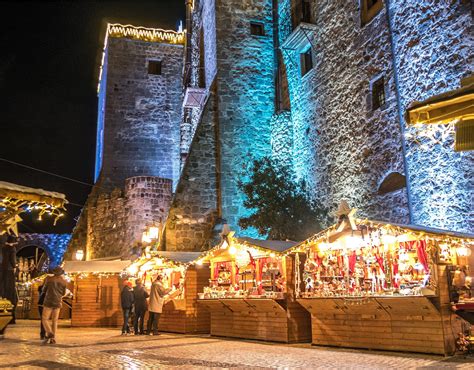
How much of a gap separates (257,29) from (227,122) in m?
4.12

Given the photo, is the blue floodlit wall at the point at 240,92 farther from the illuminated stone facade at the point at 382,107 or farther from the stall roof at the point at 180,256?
the stall roof at the point at 180,256

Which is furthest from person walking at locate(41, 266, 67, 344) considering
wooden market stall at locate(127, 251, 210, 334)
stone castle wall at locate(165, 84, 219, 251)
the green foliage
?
stone castle wall at locate(165, 84, 219, 251)

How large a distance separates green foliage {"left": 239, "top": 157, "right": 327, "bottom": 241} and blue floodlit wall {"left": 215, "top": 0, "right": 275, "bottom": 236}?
1.42 metres

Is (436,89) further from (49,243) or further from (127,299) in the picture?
(49,243)

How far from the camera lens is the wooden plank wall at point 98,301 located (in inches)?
574

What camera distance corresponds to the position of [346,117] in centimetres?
1369

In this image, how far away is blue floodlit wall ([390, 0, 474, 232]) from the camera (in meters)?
9.53

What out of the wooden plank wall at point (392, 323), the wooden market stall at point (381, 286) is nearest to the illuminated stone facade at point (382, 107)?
the wooden market stall at point (381, 286)

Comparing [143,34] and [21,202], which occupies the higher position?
[143,34]

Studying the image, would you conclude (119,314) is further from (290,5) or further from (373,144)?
(290,5)

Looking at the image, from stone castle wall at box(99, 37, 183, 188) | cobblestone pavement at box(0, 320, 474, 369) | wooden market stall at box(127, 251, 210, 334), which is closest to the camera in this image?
cobblestone pavement at box(0, 320, 474, 369)

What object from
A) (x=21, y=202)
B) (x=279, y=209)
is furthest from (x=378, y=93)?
(x=21, y=202)

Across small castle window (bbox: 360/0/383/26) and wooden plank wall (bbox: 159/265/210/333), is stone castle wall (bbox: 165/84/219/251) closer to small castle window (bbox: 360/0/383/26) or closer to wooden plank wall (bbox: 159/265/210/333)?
wooden plank wall (bbox: 159/265/210/333)

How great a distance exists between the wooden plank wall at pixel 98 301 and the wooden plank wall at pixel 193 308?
3904 mm
